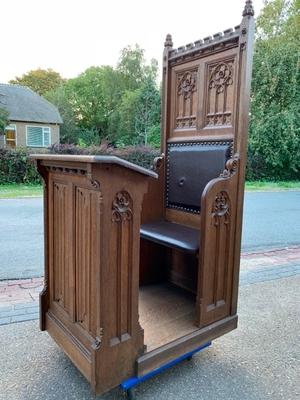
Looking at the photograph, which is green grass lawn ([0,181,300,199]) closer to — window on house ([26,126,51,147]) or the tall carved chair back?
the tall carved chair back

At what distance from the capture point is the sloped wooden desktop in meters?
1.32

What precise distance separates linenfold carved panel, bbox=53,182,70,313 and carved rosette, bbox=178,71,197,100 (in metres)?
1.12

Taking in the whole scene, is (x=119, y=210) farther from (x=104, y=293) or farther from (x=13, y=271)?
(x=13, y=271)

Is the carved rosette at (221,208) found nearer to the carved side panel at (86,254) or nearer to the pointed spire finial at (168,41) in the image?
the carved side panel at (86,254)

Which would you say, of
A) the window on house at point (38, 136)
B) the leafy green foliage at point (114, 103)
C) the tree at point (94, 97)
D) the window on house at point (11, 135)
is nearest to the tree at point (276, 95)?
the leafy green foliage at point (114, 103)

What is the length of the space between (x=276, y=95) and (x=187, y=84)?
12.8 metres

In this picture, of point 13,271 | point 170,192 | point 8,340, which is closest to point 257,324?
point 170,192

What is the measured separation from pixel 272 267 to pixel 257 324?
1316 mm

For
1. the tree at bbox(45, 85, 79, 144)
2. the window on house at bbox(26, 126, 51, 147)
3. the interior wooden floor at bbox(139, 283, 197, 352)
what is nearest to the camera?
the interior wooden floor at bbox(139, 283, 197, 352)

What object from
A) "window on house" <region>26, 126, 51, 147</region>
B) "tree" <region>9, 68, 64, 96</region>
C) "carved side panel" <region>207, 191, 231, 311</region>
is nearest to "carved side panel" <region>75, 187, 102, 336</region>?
"carved side panel" <region>207, 191, 231, 311</region>

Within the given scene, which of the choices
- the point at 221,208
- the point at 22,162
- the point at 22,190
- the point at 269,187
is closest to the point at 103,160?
the point at 221,208

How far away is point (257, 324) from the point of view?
7.60 ft

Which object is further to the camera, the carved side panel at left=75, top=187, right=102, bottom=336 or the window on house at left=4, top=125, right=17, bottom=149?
the window on house at left=4, top=125, right=17, bottom=149

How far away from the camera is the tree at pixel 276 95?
1287 centimetres
